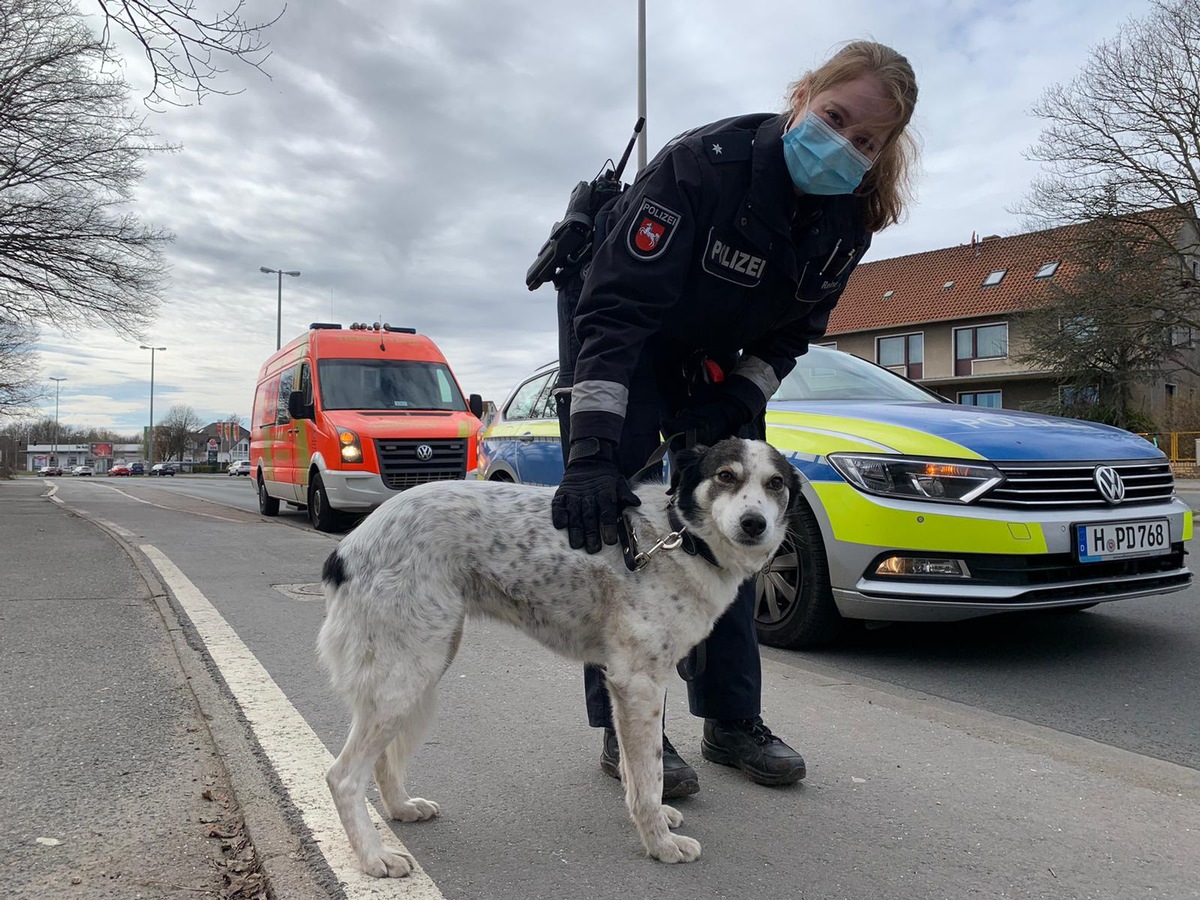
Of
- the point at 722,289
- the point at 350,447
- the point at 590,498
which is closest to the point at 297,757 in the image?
the point at 590,498

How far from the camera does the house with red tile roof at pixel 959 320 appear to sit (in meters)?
37.9

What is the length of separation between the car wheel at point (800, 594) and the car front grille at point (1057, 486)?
86cm

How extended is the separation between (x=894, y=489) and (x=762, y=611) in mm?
1083

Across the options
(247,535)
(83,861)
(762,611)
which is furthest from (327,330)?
(83,861)

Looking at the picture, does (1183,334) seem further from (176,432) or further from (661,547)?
(176,432)

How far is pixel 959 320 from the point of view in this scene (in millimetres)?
39688

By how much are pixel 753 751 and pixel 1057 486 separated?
2.46 m

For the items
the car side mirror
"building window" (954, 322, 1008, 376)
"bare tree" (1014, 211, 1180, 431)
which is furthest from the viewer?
"building window" (954, 322, 1008, 376)

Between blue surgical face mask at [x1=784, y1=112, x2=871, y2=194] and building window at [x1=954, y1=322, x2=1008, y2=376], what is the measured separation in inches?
1550

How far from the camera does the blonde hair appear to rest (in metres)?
2.75

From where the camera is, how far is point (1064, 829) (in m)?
2.53

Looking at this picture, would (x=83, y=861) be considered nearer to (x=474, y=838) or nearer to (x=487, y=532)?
(x=474, y=838)

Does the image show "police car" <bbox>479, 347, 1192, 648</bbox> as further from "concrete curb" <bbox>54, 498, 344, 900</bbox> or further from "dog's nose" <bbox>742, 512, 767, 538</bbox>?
"concrete curb" <bbox>54, 498, 344, 900</bbox>

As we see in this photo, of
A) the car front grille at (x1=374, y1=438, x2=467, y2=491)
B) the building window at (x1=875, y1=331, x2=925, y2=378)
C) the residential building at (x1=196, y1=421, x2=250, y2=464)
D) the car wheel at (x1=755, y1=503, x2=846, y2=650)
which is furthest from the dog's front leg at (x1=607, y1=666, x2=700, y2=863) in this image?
the residential building at (x1=196, y1=421, x2=250, y2=464)
